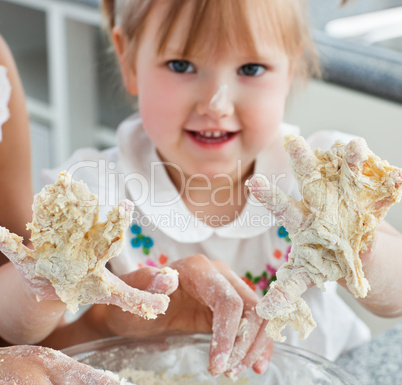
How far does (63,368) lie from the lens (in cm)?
44

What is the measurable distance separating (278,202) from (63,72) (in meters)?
1.34

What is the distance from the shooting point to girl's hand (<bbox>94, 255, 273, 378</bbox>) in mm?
541

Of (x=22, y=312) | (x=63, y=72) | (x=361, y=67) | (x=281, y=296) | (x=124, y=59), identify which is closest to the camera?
(x=281, y=296)

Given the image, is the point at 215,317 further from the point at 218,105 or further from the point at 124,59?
the point at 124,59

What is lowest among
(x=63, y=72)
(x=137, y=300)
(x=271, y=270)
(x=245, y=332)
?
(x=63, y=72)

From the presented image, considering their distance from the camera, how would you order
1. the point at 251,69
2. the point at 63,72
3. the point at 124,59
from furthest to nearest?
the point at 63,72
the point at 124,59
the point at 251,69

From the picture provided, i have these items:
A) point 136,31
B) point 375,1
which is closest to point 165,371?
point 136,31

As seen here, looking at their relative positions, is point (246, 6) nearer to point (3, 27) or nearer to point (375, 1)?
point (375, 1)

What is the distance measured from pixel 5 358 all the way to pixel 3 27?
4.95 feet

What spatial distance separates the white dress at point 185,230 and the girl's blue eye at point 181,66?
136 millimetres

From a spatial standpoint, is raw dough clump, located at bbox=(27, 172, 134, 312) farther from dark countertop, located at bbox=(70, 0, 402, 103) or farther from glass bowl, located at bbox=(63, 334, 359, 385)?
dark countertop, located at bbox=(70, 0, 402, 103)

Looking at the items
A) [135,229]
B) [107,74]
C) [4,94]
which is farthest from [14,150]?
[107,74]

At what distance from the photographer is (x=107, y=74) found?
149 cm

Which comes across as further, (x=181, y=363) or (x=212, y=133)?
(x=212, y=133)
